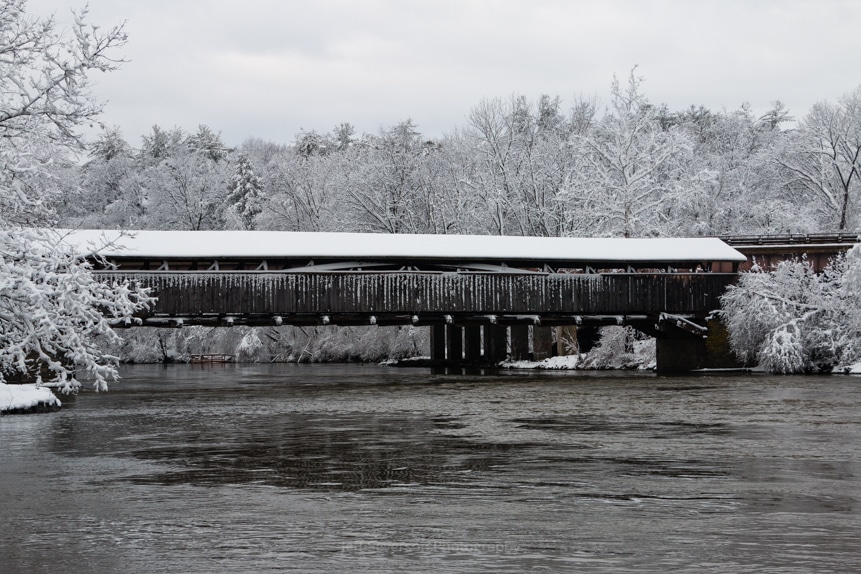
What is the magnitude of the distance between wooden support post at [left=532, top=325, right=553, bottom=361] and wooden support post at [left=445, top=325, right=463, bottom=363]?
420 centimetres

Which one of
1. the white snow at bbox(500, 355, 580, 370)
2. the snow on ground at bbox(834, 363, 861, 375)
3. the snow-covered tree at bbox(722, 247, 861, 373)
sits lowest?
the white snow at bbox(500, 355, 580, 370)

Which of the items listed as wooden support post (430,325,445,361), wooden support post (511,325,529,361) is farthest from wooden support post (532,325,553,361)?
wooden support post (430,325,445,361)

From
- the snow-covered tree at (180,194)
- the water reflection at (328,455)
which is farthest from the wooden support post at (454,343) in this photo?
the water reflection at (328,455)

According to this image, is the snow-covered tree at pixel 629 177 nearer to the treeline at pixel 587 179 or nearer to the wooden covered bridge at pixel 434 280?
the treeline at pixel 587 179

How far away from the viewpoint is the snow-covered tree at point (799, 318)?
28000mm

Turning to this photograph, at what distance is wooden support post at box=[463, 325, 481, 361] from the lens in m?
44.0

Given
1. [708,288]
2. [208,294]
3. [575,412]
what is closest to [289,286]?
[208,294]

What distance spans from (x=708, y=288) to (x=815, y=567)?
1110 inches

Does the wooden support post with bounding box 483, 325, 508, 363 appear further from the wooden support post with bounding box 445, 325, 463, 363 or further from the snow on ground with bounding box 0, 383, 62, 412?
the snow on ground with bounding box 0, 383, 62, 412

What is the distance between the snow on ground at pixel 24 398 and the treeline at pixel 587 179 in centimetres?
2067

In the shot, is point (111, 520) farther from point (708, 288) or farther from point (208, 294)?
point (708, 288)

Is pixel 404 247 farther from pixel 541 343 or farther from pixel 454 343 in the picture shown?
pixel 454 343

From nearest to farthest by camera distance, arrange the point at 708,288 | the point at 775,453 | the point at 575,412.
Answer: the point at 775,453
the point at 575,412
the point at 708,288

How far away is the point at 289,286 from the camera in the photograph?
3039cm
